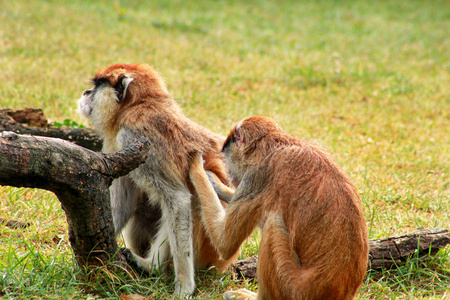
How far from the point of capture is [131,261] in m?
3.46

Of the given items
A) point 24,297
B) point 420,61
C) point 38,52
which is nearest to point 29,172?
point 24,297

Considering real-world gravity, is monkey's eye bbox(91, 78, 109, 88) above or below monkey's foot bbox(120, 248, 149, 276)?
above

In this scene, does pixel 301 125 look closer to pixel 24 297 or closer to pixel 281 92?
pixel 281 92

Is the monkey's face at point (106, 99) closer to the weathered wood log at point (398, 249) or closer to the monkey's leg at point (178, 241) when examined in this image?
the monkey's leg at point (178, 241)

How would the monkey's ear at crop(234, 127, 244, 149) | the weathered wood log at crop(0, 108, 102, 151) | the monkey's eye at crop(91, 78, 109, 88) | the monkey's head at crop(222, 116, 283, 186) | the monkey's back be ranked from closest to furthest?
the monkey's back < the monkey's head at crop(222, 116, 283, 186) < the monkey's ear at crop(234, 127, 244, 149) < the monkey's eye at crop(91, 78, 109, 88) < the weathered wood log at crop(0, 108, 102, 151)

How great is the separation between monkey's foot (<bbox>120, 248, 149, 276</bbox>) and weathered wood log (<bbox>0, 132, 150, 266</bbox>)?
21cm

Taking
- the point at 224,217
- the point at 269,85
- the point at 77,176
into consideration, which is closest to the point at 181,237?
the point at 224,217

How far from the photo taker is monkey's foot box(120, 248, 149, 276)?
344 cm

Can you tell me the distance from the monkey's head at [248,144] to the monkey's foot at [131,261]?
2.88ft

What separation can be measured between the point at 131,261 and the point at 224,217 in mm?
744

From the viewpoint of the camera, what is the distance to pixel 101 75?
3.78 m

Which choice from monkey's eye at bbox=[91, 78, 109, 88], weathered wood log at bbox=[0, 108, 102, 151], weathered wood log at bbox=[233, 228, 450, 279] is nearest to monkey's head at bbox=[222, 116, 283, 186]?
weathered wood log at bbox=[233, 228, 450, 279]

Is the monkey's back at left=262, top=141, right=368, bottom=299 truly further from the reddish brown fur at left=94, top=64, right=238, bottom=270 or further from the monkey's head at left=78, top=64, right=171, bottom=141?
the monkey's head at left=78, top=64, right=171, bottom=141

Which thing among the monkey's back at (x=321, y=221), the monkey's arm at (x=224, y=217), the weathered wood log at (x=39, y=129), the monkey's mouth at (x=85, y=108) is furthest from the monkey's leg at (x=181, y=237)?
the weathered wood log at (x=39, y=129)
